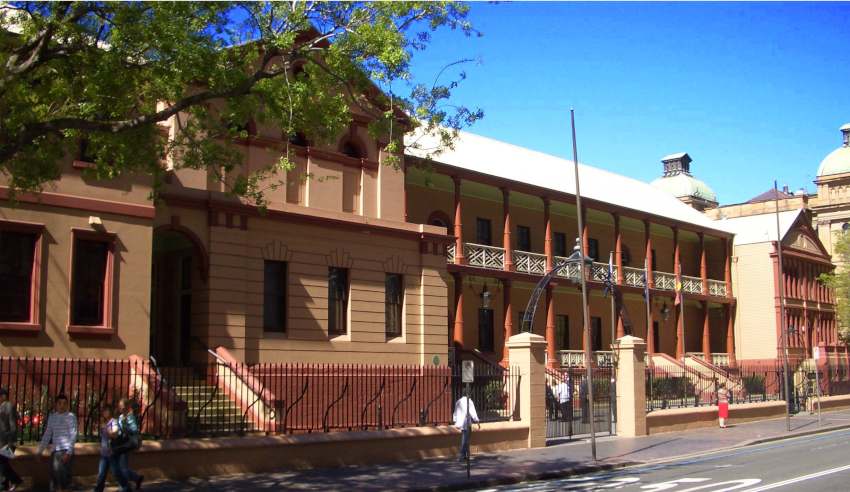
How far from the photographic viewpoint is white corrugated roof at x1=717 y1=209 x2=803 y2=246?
51.0 metres

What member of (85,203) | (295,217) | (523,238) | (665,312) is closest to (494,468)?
(295,217)

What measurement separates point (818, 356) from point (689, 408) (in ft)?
18.2

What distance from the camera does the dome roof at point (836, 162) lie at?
68000 millimetres

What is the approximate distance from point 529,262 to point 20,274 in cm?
2358

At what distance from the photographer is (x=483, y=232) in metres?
38.7

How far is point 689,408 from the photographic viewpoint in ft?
97.7

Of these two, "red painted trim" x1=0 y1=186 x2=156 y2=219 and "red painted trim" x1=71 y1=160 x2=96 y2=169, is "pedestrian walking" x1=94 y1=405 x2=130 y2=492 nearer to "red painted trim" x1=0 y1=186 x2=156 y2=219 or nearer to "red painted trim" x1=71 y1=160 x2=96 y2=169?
"red painted trim" x1=0 y1=186 x2=156 y2=219

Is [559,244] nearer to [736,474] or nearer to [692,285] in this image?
[692,285]

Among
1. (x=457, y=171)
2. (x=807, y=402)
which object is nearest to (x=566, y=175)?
(x=457, y=171)

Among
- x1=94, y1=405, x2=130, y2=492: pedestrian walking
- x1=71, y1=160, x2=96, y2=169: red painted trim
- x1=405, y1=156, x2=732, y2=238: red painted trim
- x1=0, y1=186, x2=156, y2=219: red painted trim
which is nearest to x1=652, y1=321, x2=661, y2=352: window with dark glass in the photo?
x1=405, y1=156, x2=732, y2=238: red painted trim

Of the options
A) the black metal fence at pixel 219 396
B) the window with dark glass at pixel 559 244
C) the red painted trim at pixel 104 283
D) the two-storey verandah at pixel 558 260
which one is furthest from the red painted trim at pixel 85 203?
the window with dark glass at pixel 559 244

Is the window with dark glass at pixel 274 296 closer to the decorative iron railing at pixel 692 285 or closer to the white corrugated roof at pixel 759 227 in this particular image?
the decorative iron railing at pixel 692 285

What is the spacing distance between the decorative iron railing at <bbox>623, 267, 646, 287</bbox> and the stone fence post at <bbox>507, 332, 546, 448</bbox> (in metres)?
21.0

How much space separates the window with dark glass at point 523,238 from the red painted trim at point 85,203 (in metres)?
23.1
